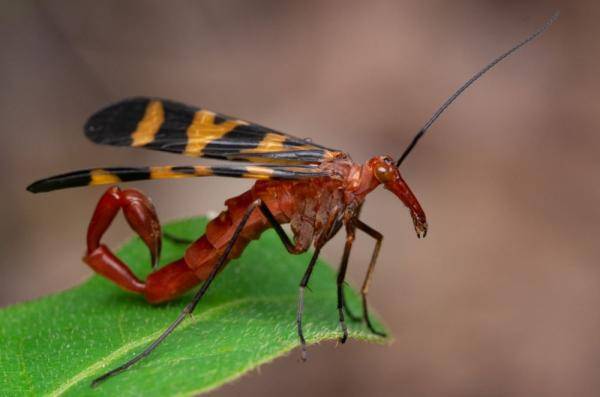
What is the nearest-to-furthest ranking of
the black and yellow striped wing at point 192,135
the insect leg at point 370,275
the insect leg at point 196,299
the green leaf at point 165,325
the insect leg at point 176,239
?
the green leaf at point 165,325, the insect leg at point 196,299, the black and yellow striped wing at point 192,135, the insect leg at point 370,275, the insect leg at point 176,239

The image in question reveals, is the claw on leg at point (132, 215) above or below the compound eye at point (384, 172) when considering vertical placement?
below

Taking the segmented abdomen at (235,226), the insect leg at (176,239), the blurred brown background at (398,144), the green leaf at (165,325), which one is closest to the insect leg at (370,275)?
the green leaf at (165,325)

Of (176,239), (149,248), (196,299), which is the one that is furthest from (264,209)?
(176,239)

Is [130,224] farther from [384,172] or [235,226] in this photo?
[384,172]

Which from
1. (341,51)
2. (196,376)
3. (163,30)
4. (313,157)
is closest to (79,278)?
(163,30)

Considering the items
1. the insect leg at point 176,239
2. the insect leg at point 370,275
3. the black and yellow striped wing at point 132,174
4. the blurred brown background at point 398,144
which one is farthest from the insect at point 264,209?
the blurred brown background at point 398,144

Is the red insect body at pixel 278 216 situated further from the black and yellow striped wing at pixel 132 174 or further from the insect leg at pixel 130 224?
the black and yellow striped wing at pixel 132 174

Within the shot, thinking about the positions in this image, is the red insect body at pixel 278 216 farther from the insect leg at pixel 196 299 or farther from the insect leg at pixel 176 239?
the insect leg at pixel 176 239

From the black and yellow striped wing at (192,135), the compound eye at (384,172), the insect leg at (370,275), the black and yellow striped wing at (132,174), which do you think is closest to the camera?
the black and yellow striped wing at (132,174)

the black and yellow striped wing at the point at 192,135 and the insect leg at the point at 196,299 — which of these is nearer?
the insect leg at the point at 196,299
